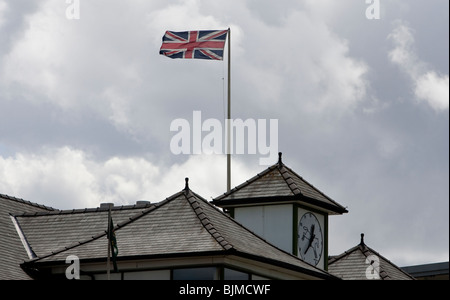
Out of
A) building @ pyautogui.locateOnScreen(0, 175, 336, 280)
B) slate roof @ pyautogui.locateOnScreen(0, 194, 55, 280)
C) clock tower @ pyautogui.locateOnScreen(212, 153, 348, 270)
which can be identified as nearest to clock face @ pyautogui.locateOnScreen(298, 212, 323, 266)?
clock tower @ pyautogui.locateOnScreen(212, 153, 348, 270)

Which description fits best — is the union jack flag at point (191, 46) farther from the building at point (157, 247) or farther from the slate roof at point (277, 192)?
the building at point (157, 247)

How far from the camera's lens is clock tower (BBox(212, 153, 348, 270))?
44.3 m

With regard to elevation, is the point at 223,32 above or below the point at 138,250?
above

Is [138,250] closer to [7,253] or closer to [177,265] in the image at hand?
[177,265]

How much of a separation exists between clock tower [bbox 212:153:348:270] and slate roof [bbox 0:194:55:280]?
22.5 ft

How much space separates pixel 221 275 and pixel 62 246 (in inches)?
289

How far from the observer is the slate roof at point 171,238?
3772cm

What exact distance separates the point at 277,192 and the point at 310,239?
2.14 m

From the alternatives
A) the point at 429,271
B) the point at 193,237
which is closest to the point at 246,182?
the point at 193,237

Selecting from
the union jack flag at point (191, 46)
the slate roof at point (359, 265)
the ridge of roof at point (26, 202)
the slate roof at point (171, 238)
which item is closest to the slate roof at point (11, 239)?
the ridge of roof at point (26, 202)

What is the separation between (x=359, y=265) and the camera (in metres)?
49.8
